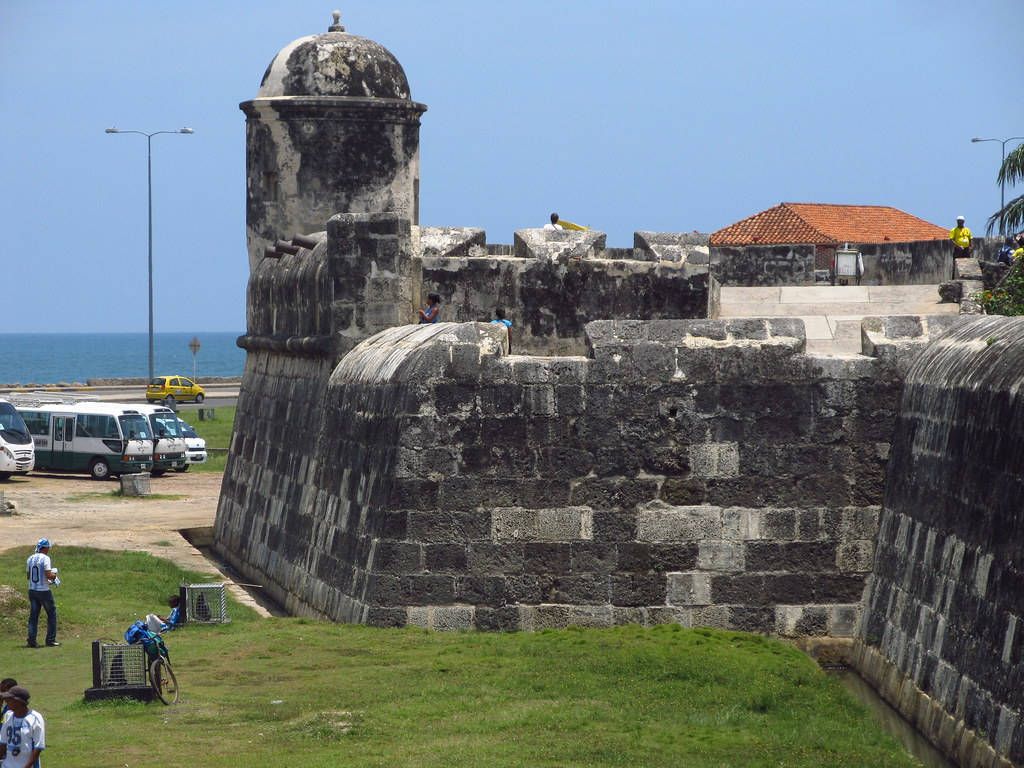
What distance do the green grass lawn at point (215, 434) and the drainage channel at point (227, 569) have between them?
926 cm

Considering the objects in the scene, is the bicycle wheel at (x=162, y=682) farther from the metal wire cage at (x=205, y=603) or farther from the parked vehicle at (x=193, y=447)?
the parked vehicle at (x=193, y=447)

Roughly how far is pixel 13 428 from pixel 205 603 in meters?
20.9

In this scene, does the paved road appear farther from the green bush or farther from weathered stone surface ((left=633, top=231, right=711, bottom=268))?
the green bush

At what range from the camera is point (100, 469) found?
37406 millimetres

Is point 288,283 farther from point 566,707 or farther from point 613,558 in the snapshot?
point 566,707

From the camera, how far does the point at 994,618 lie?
1054 centimetres

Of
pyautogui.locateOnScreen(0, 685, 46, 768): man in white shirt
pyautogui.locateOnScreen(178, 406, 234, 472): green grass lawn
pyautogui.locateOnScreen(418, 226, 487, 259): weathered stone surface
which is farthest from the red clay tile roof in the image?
pyautogui.locateOnScreen(0, 685, 46, 768): man in white shirt

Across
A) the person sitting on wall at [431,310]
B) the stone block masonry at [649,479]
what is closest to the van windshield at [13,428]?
the person sitting on wall at [431,310]

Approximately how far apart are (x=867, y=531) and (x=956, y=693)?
3486 mm

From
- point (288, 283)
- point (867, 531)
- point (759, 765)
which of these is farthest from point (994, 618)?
point (288, 283)

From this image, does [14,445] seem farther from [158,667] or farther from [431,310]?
[158,667]

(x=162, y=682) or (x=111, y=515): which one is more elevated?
(x=162, y=682)

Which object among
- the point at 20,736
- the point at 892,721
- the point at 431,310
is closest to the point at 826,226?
the point at 431,310

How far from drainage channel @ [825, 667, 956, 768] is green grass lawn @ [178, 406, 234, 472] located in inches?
923
